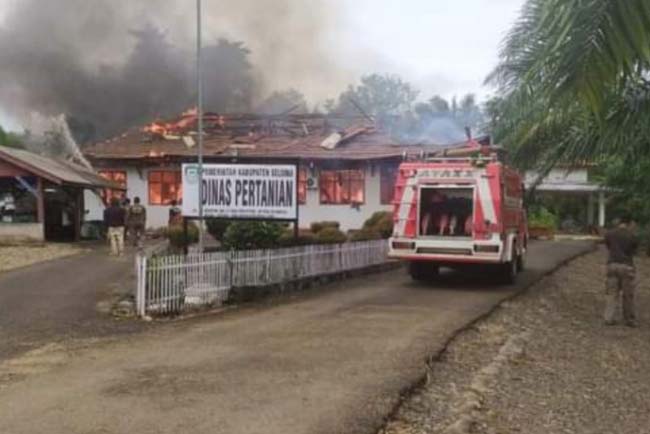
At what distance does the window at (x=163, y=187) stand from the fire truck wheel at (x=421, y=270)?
1615 cm

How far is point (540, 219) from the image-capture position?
36.0 metres

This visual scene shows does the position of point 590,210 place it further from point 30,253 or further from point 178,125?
point 30,253

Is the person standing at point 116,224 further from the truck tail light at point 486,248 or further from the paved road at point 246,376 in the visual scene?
the paved road at point 246,376

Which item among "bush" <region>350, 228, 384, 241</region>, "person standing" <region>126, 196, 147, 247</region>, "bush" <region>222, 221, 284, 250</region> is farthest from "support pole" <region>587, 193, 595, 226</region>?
"bush" <region>222, 221, 284, 250</region>

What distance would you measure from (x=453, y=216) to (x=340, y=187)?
1393cm

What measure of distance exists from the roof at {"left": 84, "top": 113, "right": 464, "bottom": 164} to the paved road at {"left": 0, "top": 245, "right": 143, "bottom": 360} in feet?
37.6

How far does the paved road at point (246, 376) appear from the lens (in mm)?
5828

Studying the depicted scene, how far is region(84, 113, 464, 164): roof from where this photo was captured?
2866 cm

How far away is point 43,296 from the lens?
1273 cm

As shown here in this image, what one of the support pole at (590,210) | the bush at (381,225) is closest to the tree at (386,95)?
the support pole at (590,210)

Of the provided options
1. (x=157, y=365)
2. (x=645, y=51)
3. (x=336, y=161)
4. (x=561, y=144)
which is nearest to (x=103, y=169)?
(x=336, y=161)

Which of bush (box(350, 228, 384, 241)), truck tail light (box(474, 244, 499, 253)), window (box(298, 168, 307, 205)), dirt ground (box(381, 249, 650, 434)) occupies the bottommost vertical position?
dirt ground (box(381, 249, 650, 434))

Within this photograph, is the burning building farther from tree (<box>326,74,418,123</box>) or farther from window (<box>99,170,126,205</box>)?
tree (<box>326,74,418,123</box>)

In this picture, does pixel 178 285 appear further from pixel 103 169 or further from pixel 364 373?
pixel 103 169
